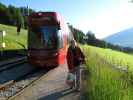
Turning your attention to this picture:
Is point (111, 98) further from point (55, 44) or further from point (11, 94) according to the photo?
point (55, 44)

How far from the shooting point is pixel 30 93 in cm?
1659

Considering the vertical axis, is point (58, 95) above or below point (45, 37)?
below

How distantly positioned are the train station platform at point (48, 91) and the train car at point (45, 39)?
392 cm

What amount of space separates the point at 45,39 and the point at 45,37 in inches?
4.8

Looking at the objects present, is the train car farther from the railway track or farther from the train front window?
the railway track

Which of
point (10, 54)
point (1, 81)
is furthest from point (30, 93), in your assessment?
point (10, 54)

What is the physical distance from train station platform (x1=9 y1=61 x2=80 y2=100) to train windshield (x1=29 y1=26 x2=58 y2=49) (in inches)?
174

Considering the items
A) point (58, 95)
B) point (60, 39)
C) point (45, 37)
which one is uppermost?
point (45, 37)

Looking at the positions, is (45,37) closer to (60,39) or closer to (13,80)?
(60,39)

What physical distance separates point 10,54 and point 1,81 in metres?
21.1

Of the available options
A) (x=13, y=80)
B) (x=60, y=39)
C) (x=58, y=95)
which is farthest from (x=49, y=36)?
(x=58, y=95)

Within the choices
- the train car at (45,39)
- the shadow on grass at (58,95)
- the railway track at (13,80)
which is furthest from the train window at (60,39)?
the shadow on grass at (58,95)

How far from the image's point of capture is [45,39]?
26406 mm

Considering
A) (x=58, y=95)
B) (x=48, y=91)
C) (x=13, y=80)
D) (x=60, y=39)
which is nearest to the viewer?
(x=58, y=95)
